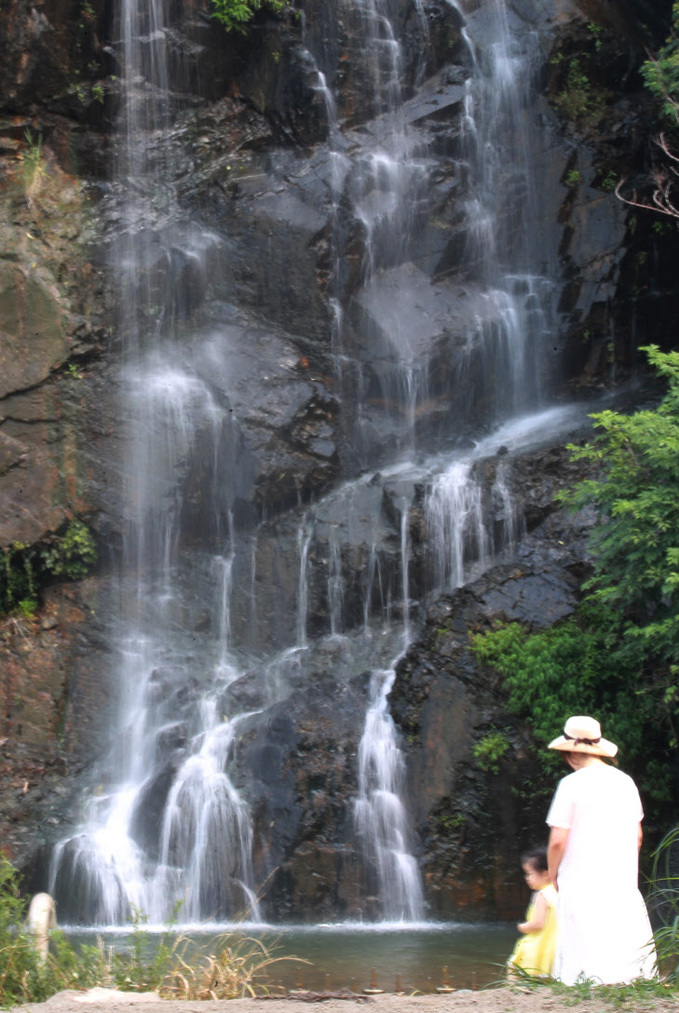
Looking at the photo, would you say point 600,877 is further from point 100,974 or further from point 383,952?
point 383,952

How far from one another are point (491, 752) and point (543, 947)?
5.75 m

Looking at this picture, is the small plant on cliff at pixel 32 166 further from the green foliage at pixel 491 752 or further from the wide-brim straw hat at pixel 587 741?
the wide-brim straw hat at pixel 587 741

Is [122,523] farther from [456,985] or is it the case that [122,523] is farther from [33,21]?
[456,985]

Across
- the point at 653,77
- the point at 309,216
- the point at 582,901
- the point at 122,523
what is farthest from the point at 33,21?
the point at 582,901

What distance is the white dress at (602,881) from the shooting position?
185 inches

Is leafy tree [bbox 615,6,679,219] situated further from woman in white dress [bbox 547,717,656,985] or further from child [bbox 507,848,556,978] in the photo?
woman in white dress [bbox 547,717,656,985]

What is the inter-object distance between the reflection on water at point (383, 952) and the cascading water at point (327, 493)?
1.98 ft

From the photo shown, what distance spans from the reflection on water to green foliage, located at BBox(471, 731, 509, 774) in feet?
5.19

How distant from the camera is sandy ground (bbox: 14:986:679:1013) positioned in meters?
4.36

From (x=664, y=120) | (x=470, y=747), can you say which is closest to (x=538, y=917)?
(x=470, y=747)

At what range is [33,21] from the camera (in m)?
17.1

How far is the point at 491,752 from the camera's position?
438 inches

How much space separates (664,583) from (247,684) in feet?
20.7

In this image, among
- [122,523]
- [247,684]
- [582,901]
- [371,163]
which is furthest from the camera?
[371,163]
